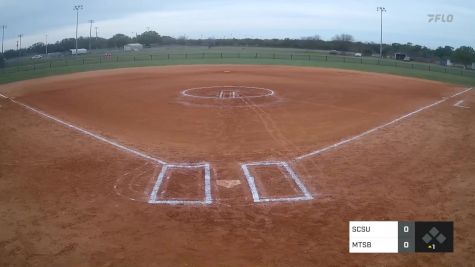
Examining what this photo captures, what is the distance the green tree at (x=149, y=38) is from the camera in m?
128

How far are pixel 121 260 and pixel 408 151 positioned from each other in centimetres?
1128

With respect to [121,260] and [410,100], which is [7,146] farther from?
[410,100]

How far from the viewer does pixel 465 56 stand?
64.1 m

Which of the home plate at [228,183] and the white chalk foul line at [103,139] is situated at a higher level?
the white chalk foul line at [103,139]

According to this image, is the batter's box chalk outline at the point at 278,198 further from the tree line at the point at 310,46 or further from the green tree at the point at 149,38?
the green tree at the point at 149,38

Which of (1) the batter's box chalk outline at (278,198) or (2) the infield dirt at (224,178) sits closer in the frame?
(2) the infield dirt at (224,178)

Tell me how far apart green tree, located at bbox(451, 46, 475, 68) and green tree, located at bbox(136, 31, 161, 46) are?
85871mm

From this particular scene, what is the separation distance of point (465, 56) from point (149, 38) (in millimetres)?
93880

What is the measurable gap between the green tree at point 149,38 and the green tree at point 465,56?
8587cm

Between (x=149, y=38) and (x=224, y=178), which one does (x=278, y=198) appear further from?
(x=149, y=38)

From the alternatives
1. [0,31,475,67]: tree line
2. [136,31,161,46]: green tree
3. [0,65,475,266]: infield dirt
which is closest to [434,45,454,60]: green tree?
[0,31,475,67]: tree line

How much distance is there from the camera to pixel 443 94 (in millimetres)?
29797
